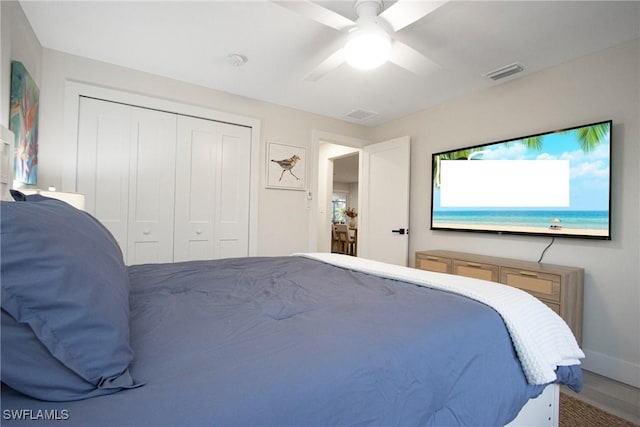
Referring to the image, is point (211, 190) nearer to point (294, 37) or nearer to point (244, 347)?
point (294, 37)

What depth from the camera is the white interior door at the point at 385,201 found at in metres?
3.77

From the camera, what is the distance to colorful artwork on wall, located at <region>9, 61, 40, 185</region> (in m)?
1.83

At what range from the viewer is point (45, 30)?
7.33ft

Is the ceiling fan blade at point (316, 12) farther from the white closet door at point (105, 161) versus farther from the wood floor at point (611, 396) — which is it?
the wood floor at point (611, 396)

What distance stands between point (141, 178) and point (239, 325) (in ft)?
8.39

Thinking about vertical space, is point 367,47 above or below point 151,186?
above

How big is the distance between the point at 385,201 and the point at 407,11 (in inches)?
104

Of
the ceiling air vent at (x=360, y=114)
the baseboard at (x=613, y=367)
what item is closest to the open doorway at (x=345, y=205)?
the ceiling air vent at (x=360, y=114)

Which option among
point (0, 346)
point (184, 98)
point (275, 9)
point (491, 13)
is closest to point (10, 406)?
point (0, 346)

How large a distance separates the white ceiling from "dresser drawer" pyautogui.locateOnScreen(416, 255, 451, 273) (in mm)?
1739

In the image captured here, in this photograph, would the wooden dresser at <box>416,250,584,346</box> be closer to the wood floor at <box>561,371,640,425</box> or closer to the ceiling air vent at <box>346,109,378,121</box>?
the wood floor at <box>561,371,640,425</box>

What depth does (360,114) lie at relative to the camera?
392 cm

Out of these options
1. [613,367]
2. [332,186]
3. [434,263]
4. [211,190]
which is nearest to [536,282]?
[613,367]

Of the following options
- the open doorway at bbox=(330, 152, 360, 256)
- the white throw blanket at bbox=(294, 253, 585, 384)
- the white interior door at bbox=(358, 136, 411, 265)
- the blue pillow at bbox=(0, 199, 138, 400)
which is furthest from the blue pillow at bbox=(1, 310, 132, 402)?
the open doorway at bbox=(330, 152, 360, 256)
